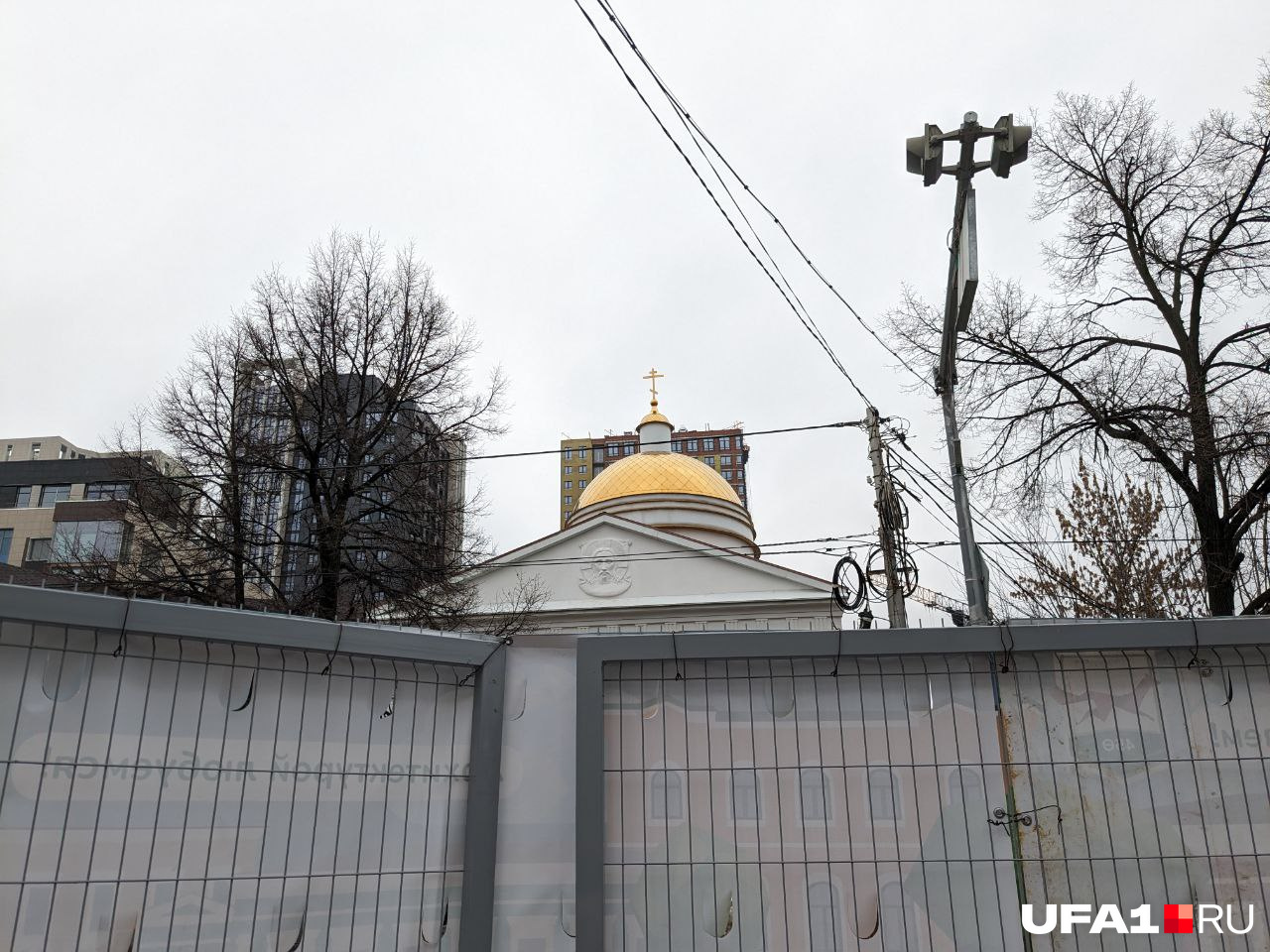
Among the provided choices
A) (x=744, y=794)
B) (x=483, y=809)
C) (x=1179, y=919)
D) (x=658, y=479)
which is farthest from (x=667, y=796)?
(x=658, y=479)

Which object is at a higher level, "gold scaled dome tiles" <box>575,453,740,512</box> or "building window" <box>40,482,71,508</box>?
"building window" <box>40,482,71,508</box>

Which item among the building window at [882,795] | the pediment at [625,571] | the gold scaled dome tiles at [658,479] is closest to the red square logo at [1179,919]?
the building window at [882,795]

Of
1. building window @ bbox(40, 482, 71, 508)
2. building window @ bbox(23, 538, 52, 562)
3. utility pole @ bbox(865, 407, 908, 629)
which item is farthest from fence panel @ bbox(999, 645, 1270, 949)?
building window @ bbox(40, 482, 71, 508)

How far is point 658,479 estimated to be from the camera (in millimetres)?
36219

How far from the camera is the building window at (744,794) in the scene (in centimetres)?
386

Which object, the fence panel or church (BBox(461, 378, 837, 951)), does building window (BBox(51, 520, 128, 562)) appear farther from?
the fence panel

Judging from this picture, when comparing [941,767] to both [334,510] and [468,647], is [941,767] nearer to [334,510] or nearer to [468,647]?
[468,647]

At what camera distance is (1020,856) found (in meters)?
3.79

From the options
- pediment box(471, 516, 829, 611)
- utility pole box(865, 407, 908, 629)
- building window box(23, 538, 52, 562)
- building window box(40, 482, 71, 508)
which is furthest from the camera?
building window box(40, 482, 71, 508)

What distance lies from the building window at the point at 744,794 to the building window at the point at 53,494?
55.4 metres

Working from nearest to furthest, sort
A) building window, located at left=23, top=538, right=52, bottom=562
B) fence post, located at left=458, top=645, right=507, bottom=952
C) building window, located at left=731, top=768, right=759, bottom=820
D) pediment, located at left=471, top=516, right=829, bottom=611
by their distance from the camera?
fence post, located at left=458, top=645, right=507, bottom=952
building window, located at left=731, top=768, right=759, bottom=820
pediment, located at left=471, top=516, right=829, bottom=611
building window, located at left=23, top=538, right=52, bottom=562

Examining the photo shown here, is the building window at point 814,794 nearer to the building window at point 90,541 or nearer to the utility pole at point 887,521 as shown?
the utility pole at point 887,521

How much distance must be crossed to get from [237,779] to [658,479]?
3287cm

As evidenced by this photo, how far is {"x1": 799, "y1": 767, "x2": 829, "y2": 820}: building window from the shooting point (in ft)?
12.6
